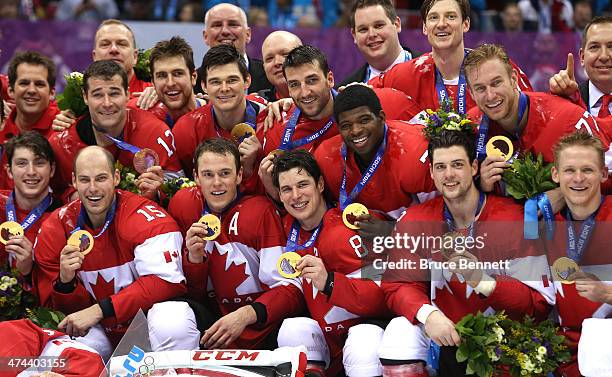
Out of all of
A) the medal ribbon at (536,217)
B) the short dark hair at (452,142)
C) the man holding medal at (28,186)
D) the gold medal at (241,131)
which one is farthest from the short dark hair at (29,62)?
the medal ribbon at (536,217)

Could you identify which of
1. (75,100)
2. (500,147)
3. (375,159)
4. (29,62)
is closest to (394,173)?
(375,159)

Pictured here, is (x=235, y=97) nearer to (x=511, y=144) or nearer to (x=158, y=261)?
(x=158, y=261)

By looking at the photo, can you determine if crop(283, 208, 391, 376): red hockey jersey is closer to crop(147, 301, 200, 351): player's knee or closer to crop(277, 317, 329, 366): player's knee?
crop(277, 317, 329, 366): player's knee

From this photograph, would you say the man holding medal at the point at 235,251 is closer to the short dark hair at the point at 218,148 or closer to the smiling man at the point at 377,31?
the short dark hair at the point at 218,148

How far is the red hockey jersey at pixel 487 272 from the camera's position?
5.36m

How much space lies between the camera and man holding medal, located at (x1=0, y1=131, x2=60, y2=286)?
6.28 m

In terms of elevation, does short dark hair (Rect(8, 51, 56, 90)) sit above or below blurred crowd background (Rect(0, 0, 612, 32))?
below

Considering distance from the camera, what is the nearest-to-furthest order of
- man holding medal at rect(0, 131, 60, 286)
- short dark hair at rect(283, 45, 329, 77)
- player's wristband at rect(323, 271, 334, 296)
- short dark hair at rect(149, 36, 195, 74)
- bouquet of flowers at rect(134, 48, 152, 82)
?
player's wristband at rect(323, 271, 334, 296) → short dark hair at rect(283, 45, 329, 77) → man holding medal at rect(0, 131, 60, 286) → short dark hair at rect(149, 36, 195, 74) → bouquet of flowers at rect(134, 48, 152, 82)

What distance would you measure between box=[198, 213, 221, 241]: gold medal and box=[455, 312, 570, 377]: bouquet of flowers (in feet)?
4.70

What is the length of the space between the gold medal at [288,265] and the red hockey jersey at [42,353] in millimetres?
1054

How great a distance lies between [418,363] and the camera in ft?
17.5

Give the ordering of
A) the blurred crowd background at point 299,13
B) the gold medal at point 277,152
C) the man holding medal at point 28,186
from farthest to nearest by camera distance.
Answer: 1. the blurred crowd background at point 299,13
2. the man holding medal at point 28,186
3. the gold medal at point 277,152

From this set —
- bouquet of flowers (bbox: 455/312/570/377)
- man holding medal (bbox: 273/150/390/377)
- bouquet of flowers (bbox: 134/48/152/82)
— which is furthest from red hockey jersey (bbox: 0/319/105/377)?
bouquet of flowers (bbox: 134/48/152/82)

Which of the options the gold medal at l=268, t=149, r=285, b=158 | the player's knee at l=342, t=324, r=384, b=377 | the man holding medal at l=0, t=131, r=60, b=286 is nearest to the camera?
the player's knee at l=342, t=324, r=384, b=377
